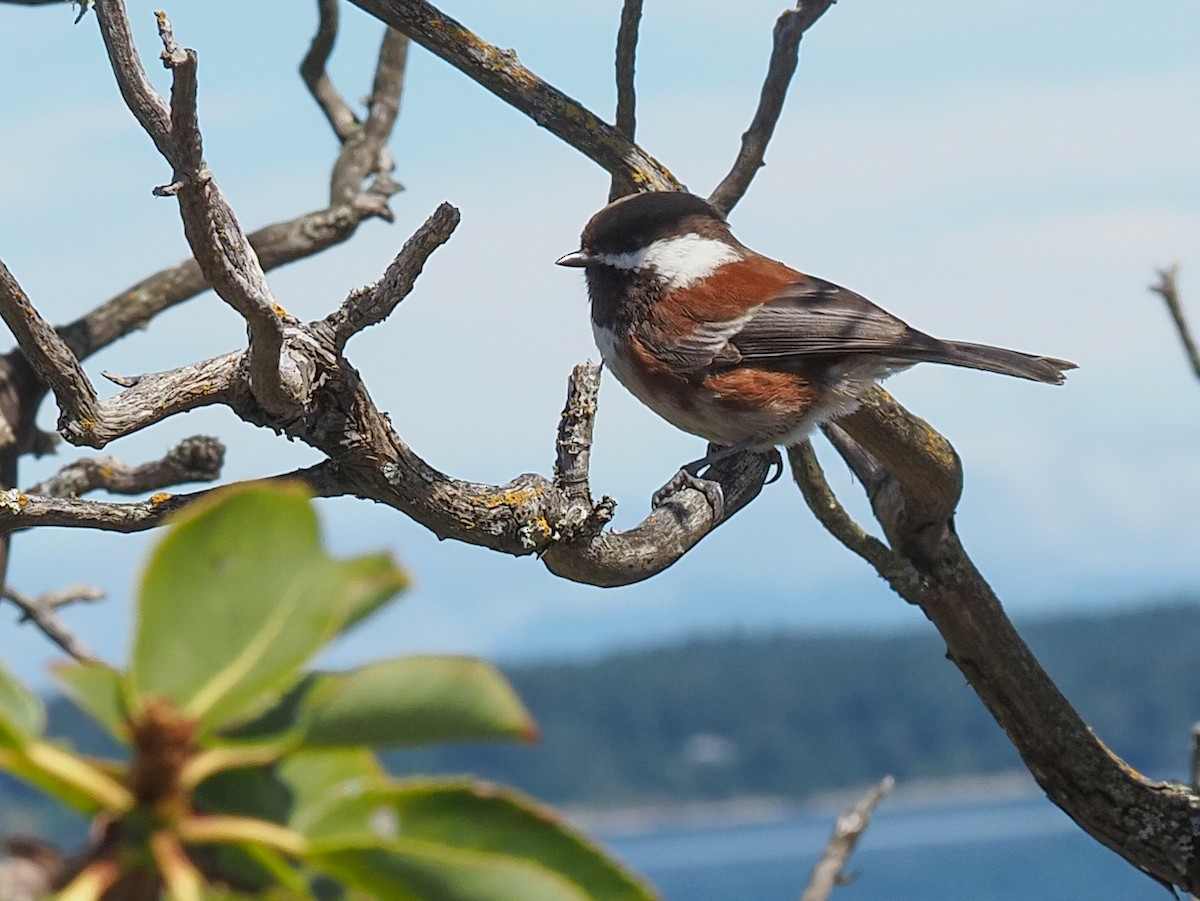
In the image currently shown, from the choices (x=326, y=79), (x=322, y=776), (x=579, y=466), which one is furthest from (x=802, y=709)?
(x=322, y=776)

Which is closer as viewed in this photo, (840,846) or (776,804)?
(840,846)

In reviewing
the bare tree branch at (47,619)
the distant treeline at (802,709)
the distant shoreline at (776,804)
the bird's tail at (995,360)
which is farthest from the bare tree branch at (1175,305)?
the distant shoreline at (776,804)

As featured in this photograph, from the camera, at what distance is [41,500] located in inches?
125

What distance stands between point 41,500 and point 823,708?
55991 millimetres

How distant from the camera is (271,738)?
0.87 m

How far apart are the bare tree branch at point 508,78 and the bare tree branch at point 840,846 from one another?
231 cm

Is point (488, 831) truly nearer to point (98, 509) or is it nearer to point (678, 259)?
point (98, 509)

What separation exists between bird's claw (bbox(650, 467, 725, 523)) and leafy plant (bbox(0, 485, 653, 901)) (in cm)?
330

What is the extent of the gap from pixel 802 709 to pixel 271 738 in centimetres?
6035

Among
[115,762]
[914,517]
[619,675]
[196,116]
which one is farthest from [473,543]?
[619,675]

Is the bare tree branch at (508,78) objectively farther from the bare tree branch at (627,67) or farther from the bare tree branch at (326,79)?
the bare tree branch at (326,79)

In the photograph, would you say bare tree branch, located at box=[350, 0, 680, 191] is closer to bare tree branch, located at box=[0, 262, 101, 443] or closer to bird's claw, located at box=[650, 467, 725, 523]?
bird's claw, located at box=[650, 467, 725, 523]

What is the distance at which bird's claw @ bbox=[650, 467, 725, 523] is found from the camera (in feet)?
13.9

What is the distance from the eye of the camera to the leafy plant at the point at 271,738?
814mm
